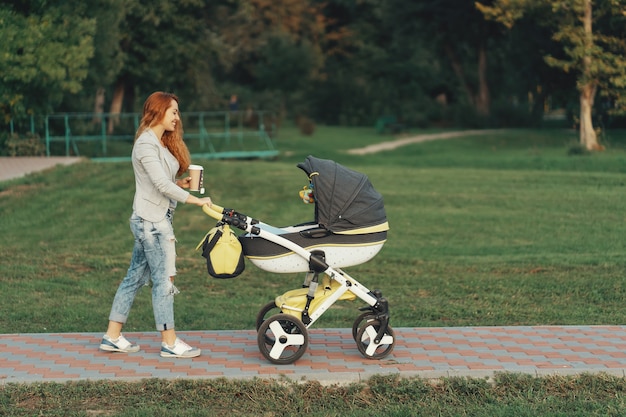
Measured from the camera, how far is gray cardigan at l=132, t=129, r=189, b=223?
7.03m

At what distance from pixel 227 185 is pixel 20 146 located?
9.32 meters

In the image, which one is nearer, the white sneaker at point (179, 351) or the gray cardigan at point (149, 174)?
the gray cardigan at point (149, 174)

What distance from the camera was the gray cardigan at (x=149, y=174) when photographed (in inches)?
277

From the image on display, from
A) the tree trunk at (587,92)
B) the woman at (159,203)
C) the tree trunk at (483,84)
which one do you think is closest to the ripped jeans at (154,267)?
the woman at (159,203)

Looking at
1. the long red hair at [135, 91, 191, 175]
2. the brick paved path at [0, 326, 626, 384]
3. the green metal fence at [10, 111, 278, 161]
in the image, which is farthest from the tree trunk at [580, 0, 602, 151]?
the long red hair at [135, 91, 191, 175]

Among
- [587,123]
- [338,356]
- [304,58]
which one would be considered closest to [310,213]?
[338,356]

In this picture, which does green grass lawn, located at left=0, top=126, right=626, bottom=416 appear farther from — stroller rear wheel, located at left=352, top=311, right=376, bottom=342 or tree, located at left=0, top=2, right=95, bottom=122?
tree, located at left=0, top=2, right=95, bottom=122

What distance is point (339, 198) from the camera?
7051mm

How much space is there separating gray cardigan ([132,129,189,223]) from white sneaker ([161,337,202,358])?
877 millimetres

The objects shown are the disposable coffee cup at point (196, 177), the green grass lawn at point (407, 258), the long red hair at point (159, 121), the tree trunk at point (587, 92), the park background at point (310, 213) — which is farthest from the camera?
the tree trunk at point (587, 92)

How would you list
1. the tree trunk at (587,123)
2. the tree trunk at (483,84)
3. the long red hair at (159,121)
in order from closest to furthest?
the long red hair at (159,121) < the tree trunk at (587,123) < the tree trunk at (483,84)

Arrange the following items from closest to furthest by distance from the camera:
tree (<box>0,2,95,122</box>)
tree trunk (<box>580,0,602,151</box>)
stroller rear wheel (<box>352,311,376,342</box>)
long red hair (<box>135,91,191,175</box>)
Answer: long red hair (<box>135,91,191,175</box>)
stroller rear wheel (<box>352,311,376,342</box>)
tree (<box>0,2,95,122</box>)
tree trunk (<box>580,0,602,151</box>)

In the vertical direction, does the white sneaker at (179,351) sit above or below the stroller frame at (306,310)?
below

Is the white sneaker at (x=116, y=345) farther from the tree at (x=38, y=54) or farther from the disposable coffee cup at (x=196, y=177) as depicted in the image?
the tree at (x=38, y=54)
